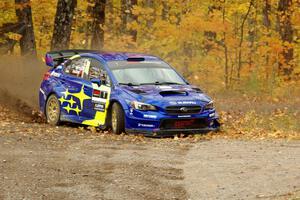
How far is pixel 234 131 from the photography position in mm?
14789

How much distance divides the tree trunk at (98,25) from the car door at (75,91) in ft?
35.0

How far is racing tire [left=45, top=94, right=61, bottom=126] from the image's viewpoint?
15789 millimetres

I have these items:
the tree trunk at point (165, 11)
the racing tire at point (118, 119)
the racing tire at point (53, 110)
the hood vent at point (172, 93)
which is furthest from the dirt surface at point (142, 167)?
the tree trunk at point (165, 11)

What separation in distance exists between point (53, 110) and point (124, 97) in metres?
2.83

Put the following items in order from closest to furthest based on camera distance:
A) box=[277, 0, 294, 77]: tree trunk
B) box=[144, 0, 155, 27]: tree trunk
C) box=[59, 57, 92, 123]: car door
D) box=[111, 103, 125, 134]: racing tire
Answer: box=[111, 103, 125, 134]: racing tire, box=[59, 57, 92, 123]: car door, box=[277, 0, 294, 77]: tree trunk, box=[144, 0, 155, 27]: tree trunk

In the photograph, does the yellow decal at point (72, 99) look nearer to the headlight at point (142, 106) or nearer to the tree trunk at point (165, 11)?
the headlight at point (142, 106)

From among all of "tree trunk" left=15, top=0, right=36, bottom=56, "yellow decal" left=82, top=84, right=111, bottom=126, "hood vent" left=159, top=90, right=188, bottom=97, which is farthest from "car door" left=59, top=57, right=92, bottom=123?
"tree trunk" left=15, top=0, right=36, bottom=56

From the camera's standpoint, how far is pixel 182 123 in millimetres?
13703

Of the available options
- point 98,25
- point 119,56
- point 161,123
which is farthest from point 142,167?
point 98,25

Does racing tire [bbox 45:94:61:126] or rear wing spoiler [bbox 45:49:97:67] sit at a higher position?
rear wing spoiler [bbox 45:49:97:67]

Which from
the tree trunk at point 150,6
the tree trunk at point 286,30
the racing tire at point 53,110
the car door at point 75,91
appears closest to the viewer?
the car door at point 75,91

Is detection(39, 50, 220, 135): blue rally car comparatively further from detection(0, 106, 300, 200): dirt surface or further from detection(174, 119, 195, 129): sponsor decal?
detection(0, 106, 300, 200): dirt surface

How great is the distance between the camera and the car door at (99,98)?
1433 centimetres

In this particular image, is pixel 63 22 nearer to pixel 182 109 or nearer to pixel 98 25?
pixel 98 25
